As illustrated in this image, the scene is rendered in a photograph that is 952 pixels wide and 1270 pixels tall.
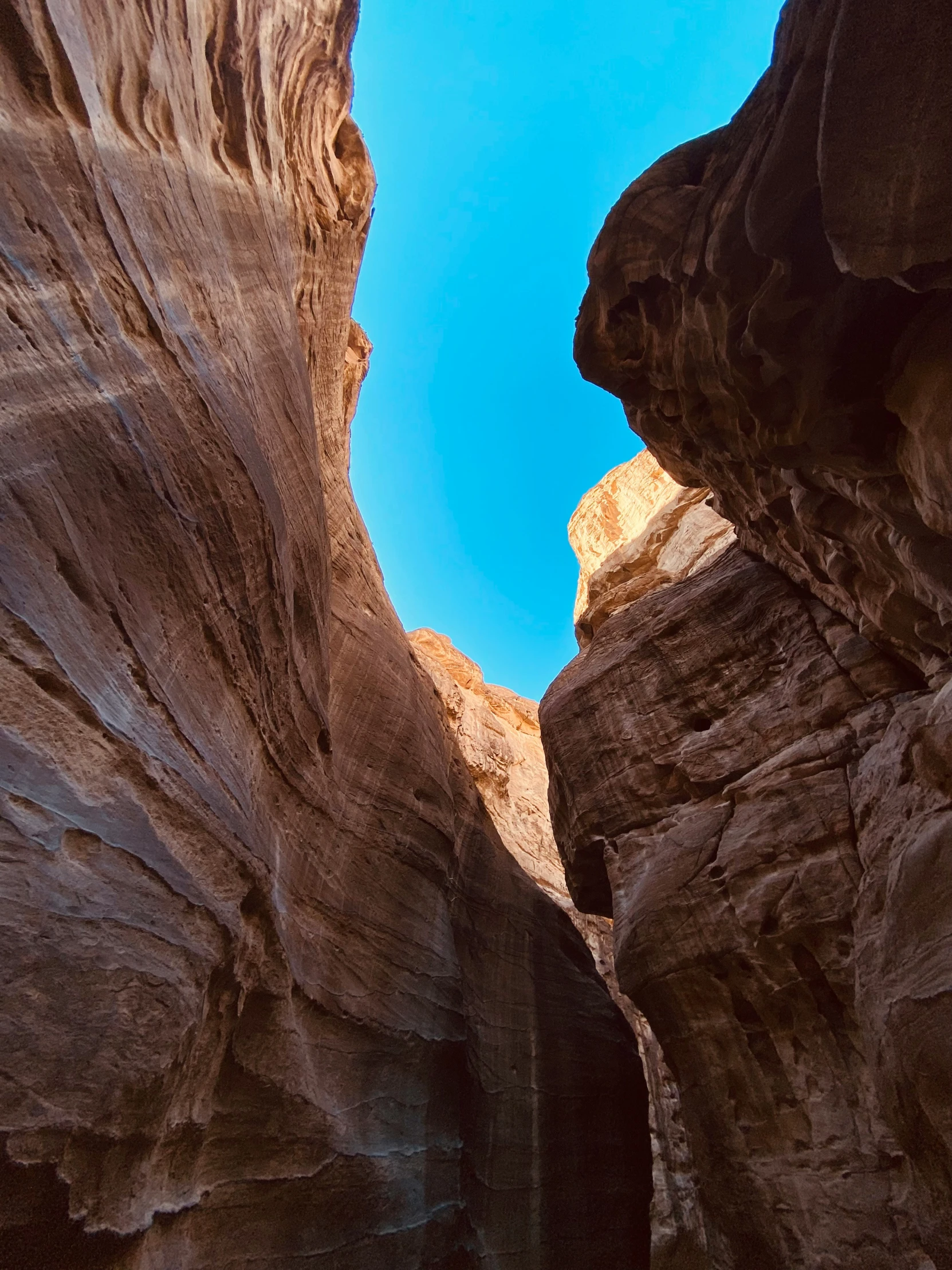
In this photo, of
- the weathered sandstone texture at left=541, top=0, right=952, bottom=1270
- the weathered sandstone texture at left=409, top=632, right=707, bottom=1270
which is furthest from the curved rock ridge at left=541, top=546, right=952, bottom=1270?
the weathered sandstone texture at left=409, top=632, right=707, bottom=1270

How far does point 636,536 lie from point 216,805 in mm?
Answer: 20922

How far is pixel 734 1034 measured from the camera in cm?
757

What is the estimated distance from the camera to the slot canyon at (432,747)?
4.13 m

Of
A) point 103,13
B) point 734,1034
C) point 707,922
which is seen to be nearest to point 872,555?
point 707,922

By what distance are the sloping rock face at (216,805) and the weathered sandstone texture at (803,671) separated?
2.33 metres

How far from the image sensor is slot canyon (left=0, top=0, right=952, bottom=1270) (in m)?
4.13

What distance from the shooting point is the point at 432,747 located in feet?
38.3

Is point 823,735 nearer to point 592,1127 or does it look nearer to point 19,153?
point 592,1127

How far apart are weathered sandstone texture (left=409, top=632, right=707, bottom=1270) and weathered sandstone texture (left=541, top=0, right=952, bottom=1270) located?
3.30 meters

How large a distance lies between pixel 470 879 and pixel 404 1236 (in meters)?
4.80

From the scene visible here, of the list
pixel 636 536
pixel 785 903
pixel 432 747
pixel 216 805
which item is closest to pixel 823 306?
pixel 785 903

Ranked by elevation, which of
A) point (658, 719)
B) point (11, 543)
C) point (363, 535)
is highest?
point (363, 535)

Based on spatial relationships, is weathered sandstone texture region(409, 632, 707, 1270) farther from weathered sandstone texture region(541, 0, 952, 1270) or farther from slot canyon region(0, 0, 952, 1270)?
weathered sandstone texture region(541, 0, 952, 1270)

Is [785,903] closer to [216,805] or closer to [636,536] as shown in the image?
[216,805]
